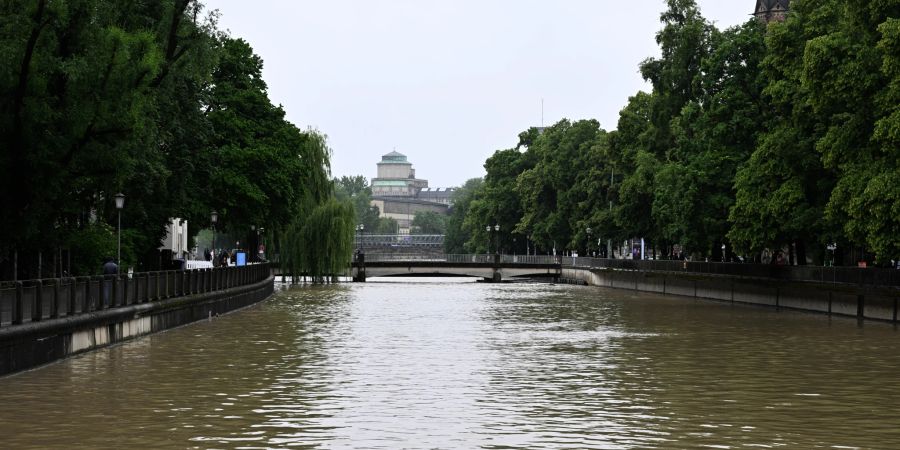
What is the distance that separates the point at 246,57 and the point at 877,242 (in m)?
38.1

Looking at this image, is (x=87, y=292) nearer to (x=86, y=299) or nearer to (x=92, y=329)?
(x=86, y=299)

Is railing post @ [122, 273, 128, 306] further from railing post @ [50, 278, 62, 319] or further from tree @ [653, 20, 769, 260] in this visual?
tree @ [653, 20, 769, 260]

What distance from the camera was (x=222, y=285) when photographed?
54688 millimetres

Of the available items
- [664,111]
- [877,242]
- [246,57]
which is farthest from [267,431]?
[664,111]

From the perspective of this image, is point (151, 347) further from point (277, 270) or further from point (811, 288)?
point (277, 270)

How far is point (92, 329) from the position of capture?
1303 inches

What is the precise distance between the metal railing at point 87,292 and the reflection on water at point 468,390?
114 cm

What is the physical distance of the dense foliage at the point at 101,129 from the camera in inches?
1398

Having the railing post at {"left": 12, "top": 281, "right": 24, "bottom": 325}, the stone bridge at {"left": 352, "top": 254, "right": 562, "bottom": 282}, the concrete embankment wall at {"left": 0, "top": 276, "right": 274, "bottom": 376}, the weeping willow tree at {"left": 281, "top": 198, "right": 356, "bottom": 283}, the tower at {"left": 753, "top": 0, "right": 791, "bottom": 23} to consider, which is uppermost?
the tower at {"left": 753, "top": 0, "right": 791, "bottom": 23}

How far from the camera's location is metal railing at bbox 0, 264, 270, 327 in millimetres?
27000

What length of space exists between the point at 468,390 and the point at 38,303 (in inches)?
377

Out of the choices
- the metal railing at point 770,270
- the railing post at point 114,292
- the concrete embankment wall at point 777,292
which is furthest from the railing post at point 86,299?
the metal railing at point 770,270

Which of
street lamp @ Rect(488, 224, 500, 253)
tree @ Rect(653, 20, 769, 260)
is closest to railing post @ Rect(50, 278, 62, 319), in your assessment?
tree @ Rect(653, 20, 769, 260)

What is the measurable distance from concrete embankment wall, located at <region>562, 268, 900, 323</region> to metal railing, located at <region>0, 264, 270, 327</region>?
905 inches
